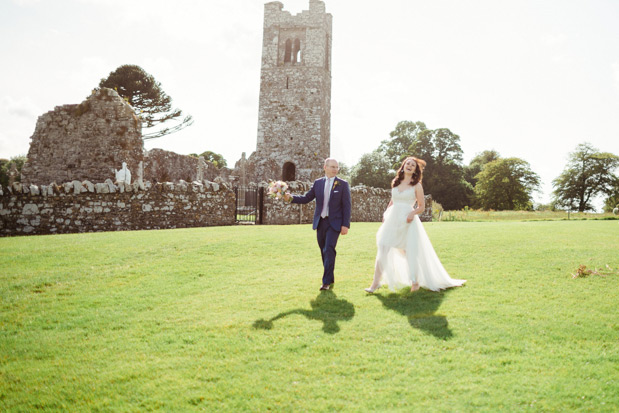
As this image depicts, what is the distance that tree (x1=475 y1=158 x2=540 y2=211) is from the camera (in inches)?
2120

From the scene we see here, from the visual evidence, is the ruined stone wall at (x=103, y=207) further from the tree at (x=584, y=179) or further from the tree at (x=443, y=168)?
the tree at (x=584, y=179)

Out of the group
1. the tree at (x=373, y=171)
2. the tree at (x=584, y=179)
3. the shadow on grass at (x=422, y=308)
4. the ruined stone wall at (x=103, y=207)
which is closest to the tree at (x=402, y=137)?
Result: the tree at (x=373, y=171)

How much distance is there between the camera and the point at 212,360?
14.1 ft

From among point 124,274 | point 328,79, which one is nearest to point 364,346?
point 124,274

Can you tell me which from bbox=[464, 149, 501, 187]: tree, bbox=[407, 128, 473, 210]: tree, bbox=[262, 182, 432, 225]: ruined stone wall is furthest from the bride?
bbox=[464, 149, 501, 187]: tree

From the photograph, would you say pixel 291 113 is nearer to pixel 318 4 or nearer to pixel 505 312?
pixel 318 4

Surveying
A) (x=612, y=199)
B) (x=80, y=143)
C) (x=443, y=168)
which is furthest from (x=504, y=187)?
(x=80, y=143)

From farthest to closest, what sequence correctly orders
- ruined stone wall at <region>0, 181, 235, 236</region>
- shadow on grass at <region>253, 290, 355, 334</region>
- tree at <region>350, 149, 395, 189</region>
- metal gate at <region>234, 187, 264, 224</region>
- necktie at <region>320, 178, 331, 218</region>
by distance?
tree at <region>350, 149, 395, 189</region>, metal gate at <region>234, 187, 264, 224</region>, ruined stone wall at <region>0, 181, 235, 236</region>, necktie at <region>320, 178, 331, 218</region>, shadow on grass at <region>253, 290, 355, 334</region>

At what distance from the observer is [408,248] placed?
671 cm

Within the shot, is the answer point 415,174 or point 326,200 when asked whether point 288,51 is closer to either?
point 326,200

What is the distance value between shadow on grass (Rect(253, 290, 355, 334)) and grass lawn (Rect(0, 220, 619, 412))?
0.14 ft

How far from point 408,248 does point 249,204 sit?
13.8m

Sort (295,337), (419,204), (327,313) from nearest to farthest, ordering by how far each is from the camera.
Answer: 1. (295,337)
2. (327,313)
3. (419,204)

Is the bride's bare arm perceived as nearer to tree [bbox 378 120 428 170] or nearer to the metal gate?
the metal gate
